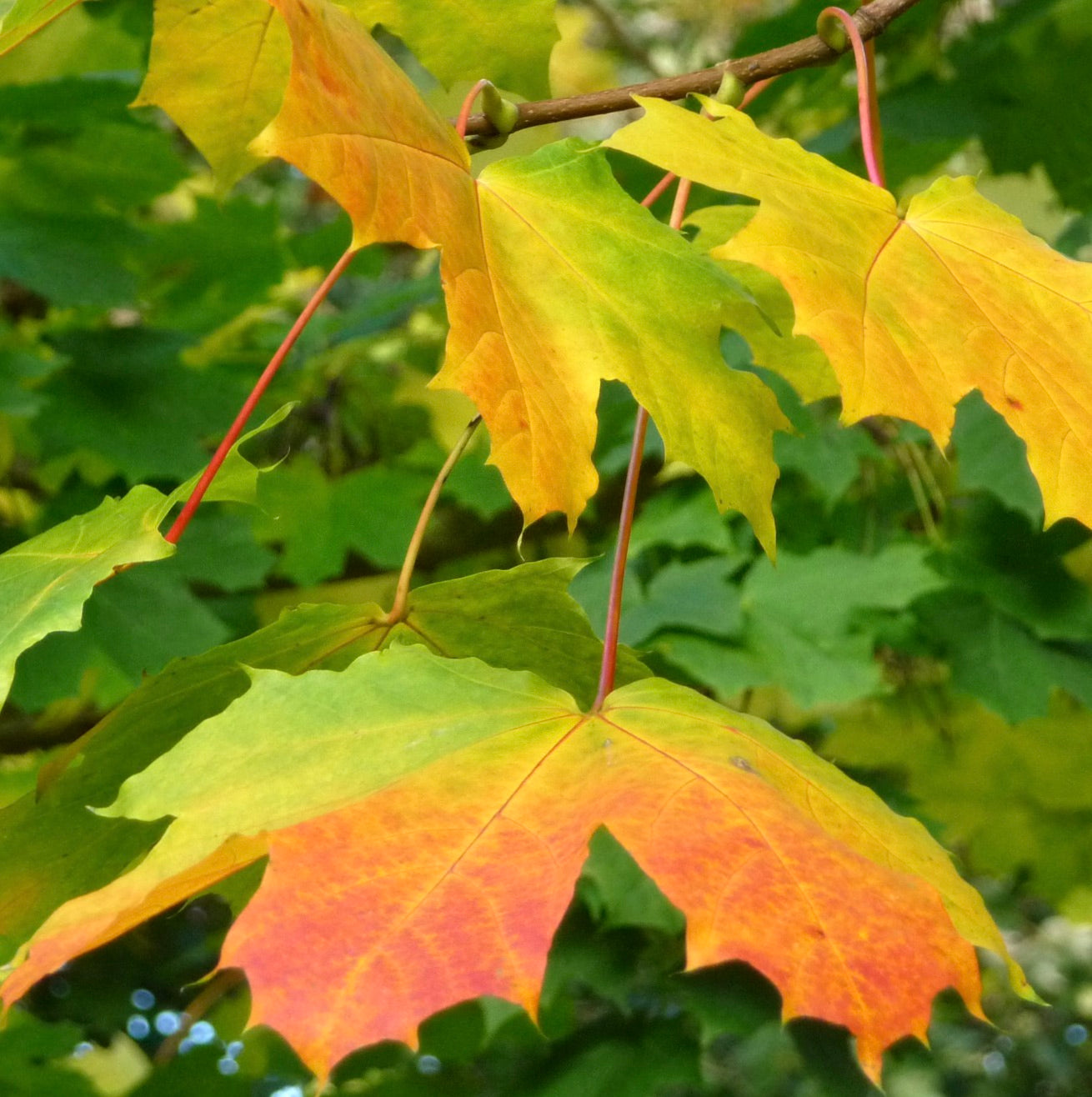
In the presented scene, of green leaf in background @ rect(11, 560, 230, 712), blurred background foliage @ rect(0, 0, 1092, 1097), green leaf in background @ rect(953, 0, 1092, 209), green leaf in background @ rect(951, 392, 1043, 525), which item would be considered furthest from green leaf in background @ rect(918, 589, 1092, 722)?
green leaf in background @ rect(11, 560, 230, 712)

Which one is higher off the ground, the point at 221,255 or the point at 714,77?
the point at 714,77

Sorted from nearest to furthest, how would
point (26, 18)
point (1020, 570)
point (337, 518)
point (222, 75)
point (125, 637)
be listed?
point (26, 18), point (222, 75), point (125, 637), point (1020, 570), point (337, 518)

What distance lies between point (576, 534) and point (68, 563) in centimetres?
Answer: 96

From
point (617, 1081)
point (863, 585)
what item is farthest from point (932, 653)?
point (617, 1081)

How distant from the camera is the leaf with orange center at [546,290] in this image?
0.48 metres

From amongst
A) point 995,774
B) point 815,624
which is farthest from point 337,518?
point 995,774

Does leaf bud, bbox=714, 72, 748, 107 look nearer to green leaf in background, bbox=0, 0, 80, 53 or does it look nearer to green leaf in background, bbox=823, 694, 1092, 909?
green leaf in background, bbox=0, 0, 80, 53

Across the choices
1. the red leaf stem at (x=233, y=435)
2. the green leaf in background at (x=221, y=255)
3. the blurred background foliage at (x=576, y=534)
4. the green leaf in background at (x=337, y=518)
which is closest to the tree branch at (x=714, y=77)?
the red leaf stem at (x=233, y=435)

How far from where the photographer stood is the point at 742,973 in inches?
45.0

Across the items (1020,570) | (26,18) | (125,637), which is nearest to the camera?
(26,18)

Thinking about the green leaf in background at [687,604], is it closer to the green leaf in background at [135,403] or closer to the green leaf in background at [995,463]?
the green leaf in background at [995,463]

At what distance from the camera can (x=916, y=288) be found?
542 mm

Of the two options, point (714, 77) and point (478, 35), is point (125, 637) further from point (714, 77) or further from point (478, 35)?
point (714, 77)

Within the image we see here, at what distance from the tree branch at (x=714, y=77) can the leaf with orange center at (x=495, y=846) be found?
0.27 meters
